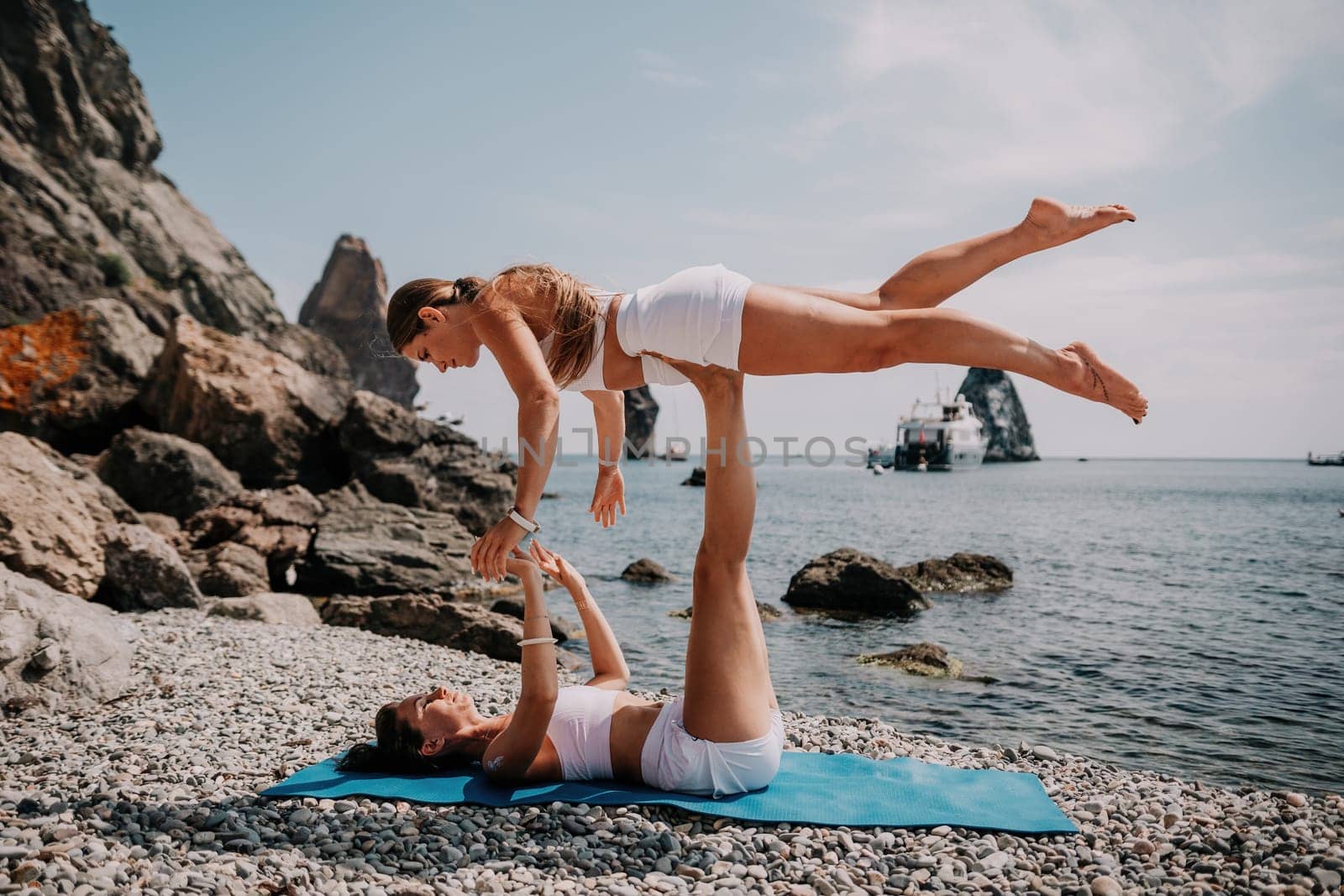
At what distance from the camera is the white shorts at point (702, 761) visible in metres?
4.35

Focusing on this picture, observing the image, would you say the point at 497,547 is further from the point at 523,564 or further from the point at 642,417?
the point at 642,417

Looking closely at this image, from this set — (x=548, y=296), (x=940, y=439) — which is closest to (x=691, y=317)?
(x=548, y=296)

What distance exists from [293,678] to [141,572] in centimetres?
375

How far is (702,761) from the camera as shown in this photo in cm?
434

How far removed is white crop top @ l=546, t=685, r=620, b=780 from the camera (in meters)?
4.61

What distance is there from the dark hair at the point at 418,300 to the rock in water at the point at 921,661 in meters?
7.73

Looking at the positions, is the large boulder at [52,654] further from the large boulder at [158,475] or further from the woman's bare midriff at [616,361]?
the large boulder at [158,475]

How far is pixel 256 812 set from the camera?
13.6 ft

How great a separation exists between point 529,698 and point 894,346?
96.3 inches

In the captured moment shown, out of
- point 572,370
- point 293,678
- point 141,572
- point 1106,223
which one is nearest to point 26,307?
point 141,572

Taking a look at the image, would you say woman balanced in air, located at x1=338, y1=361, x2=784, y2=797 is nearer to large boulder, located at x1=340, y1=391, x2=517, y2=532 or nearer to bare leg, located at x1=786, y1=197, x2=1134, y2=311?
bare leg, located at x1=786, y1=197, x2=1134, y2=311

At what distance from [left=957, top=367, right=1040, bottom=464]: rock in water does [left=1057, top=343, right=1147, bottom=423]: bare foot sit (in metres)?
97.0

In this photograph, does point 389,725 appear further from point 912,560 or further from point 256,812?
point 912,560

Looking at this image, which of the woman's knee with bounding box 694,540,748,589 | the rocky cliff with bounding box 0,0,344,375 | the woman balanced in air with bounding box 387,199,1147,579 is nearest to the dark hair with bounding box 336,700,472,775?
the woman balanced in air with bounding box 387,199,1147,579
